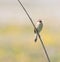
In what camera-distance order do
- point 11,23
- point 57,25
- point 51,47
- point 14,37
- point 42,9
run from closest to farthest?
point 51,47
point 14,37
point 57,25
point 11,23
point 42,9

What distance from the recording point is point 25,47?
1468 centimetres

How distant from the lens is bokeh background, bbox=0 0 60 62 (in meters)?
13.2

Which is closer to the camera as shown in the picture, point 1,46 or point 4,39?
point 1,46

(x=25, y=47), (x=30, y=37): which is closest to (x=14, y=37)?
(x=30, y=37)

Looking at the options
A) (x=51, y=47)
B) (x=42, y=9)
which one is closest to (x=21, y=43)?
(x=51, y=47)

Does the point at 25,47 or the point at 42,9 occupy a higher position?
the point at 25,47

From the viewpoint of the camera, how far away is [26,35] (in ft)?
55.1

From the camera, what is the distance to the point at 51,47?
14141 mm

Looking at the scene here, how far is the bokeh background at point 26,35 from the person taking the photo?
13.2 m

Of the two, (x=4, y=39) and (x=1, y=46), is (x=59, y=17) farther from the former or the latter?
(x=1, y=46)

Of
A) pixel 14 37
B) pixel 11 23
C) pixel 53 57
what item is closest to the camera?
pixel 53 57

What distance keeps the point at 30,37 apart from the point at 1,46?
72.9 inches

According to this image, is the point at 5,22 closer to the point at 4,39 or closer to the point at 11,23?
the point at 11,23

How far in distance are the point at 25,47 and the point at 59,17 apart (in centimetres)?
461
